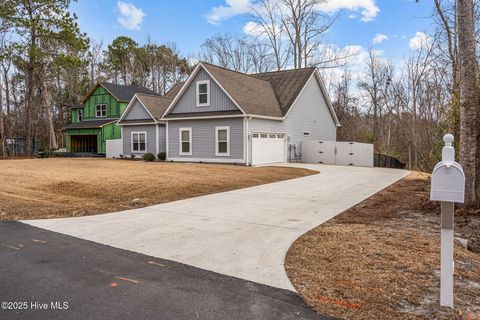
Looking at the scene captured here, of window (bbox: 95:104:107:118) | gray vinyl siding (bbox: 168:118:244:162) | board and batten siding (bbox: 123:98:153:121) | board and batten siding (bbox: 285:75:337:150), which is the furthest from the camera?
window (bbox: 95:104:107:118)

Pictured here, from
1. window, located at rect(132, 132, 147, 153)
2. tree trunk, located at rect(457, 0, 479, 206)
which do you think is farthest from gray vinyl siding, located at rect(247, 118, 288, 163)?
tree trunk, located at rect(457, 0, 479, 206)

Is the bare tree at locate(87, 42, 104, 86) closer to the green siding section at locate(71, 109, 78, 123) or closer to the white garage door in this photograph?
the green siding section at locate(71, 109, 78, 123)

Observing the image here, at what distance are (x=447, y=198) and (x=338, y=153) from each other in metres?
20.8

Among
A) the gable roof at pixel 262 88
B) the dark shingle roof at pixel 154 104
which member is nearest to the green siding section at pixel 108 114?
the dark shingle roof at pixel 154 104

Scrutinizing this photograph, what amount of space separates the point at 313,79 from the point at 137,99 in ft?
42.8

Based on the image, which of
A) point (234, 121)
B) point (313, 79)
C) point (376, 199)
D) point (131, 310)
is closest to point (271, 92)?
point (313, 79)

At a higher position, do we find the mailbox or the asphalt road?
the mailbox

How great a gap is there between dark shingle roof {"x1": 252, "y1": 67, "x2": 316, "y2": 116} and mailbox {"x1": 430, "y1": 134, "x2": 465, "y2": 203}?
62.8 feet

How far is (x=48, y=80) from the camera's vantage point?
129 ft

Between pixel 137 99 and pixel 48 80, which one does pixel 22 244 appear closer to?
pixel 137 99

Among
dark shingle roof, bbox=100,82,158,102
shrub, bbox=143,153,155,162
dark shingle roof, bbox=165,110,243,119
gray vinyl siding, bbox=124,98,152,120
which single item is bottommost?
shrub, bbox=143,153,155,162

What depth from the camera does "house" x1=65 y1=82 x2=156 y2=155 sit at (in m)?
30.9

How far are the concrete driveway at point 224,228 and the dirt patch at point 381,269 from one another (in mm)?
333

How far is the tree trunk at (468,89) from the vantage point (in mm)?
6805
